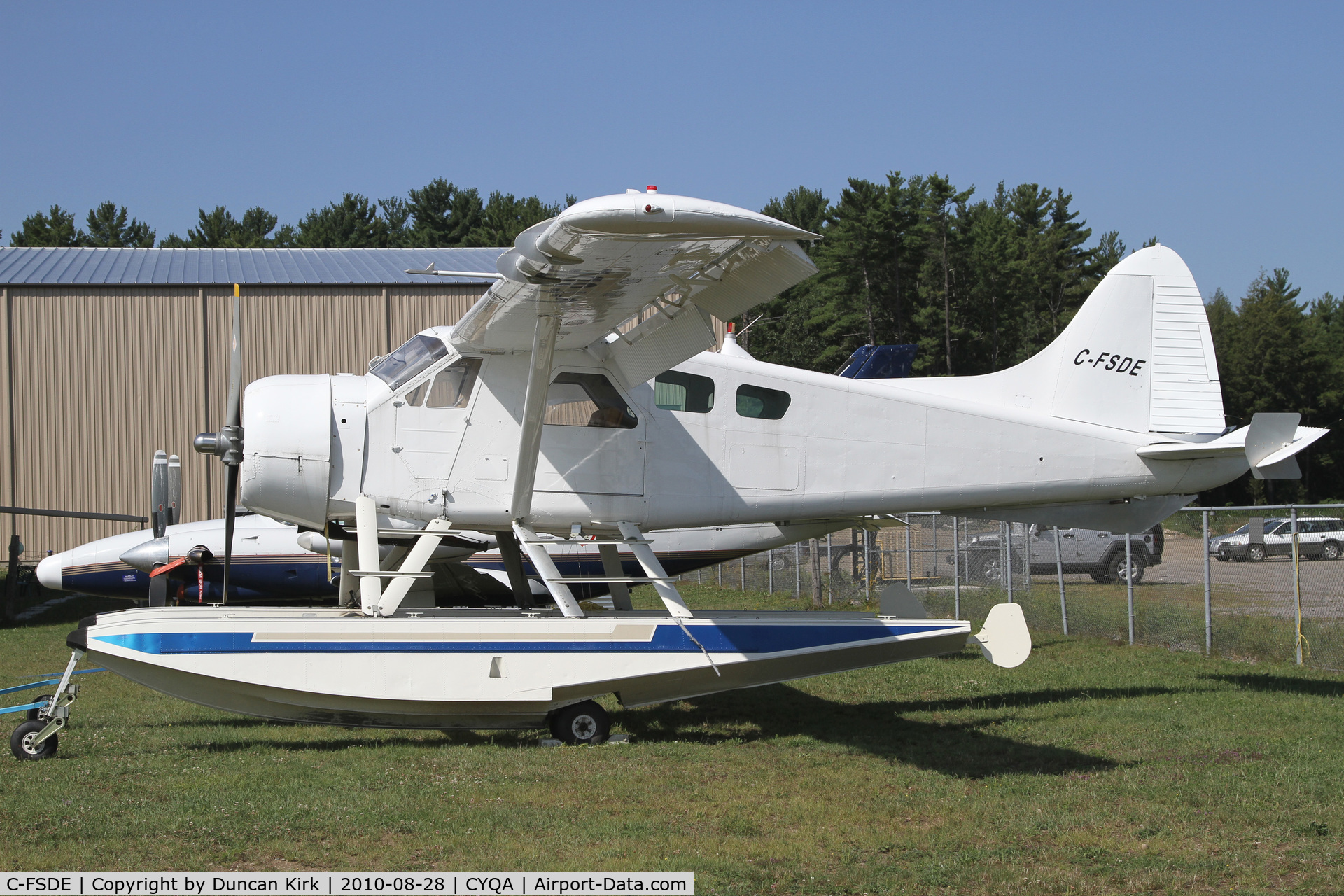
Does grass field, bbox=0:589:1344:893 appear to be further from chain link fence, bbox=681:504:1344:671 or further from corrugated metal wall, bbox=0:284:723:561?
corrugated metal wall, bbox=0:284:723:561

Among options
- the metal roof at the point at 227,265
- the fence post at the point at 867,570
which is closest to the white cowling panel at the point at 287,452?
the fence post at the point at 867,570

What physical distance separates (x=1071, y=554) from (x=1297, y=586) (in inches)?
383

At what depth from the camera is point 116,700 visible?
Result: 10.2 m

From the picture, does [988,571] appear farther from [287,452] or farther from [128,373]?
[128,373]

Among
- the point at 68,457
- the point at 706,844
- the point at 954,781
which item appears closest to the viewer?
the point at 706,844

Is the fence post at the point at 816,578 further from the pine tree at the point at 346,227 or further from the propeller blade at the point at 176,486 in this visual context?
the pine tree at the point at 346,227

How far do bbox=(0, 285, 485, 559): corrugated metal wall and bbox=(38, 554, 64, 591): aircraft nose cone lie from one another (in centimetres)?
843

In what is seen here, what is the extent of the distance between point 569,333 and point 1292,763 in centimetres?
590

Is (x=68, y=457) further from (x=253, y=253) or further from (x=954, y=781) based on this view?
(x=954, y=781)

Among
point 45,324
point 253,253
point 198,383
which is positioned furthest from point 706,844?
point 253,253

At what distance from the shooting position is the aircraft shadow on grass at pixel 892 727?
7.54m

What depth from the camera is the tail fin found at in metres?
9.91

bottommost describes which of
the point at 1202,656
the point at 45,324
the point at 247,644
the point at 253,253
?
the point at 1202,656

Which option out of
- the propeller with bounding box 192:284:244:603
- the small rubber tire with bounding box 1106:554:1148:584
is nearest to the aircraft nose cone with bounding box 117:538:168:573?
the propeller with bounding box 192:284:244:603
